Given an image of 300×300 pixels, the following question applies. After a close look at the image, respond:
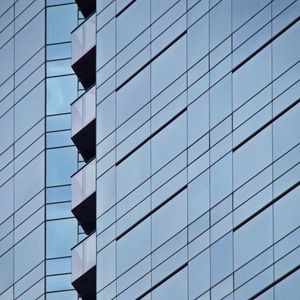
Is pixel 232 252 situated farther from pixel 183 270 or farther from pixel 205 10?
pixel 205 10

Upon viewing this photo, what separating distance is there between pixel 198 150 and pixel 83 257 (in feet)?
26.0

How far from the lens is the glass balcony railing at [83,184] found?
73.6 m

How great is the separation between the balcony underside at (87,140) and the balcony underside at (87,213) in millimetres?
2790

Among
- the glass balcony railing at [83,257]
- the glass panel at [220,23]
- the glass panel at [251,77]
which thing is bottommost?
the glass balcony railing at [83,257]

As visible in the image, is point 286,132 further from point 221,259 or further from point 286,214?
point 221,259

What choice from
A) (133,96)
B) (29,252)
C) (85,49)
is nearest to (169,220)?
(133,96)

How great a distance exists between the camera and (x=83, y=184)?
74.2m

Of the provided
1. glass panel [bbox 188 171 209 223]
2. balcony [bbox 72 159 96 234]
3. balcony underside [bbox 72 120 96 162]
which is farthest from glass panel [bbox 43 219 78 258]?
glass panel [bbox 188 171 209 223]

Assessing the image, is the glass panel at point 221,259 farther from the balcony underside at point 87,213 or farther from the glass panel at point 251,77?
the balcony underside at point 87,213

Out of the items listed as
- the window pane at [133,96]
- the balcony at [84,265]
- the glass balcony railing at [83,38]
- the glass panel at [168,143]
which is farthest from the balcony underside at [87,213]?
the glass balcony railing at [83,38]

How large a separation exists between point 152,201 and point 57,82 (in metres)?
14.4

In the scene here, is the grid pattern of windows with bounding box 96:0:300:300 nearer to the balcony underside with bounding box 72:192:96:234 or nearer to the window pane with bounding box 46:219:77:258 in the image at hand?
the balcony underside with bounding box 72:192:96:234

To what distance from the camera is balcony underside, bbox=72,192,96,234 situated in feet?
243

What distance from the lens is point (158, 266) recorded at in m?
67.9
